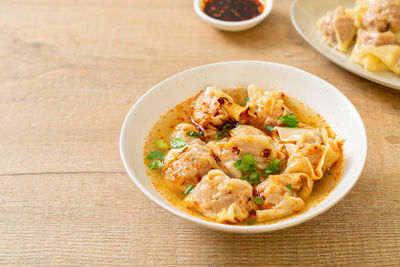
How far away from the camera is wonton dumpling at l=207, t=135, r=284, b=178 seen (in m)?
1.84

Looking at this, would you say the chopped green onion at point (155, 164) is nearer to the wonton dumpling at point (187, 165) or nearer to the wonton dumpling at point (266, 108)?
the wonton dumpling at point (187, 165)

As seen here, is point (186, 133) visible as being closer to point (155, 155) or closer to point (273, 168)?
point (155, 155)

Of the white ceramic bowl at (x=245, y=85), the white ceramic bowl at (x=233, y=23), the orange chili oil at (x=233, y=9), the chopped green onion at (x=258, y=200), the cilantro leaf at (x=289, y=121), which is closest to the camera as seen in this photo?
the white ceramic bowl at (x=245, y=85)

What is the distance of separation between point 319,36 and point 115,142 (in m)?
1.79

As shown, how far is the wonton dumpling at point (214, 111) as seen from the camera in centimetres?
203

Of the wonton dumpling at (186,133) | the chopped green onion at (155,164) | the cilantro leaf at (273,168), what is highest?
the cilantro leaf at (273,168)

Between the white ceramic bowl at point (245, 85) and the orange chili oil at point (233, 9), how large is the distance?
3.39ft

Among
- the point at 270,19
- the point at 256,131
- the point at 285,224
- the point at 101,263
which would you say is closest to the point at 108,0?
the point at 270,19

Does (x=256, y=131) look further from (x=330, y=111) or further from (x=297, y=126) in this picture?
(x=330, y=111)

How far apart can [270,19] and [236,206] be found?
214 cm

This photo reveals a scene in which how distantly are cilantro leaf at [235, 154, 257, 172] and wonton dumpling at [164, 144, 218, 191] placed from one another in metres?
0.11

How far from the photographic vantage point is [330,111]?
1.99 metres

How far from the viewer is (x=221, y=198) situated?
5.34ft

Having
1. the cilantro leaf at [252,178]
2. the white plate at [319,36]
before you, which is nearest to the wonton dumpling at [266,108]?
the cilantro leaf at [252,178]
